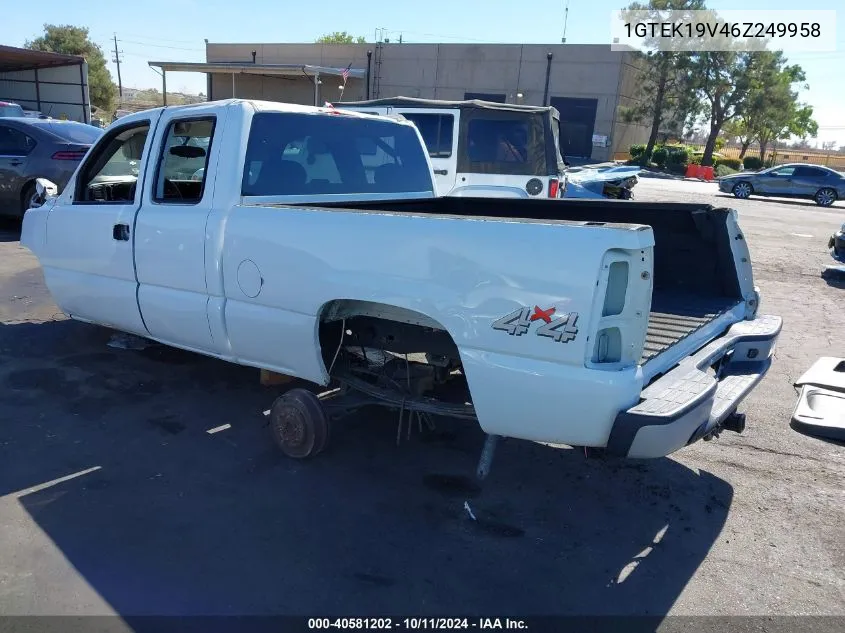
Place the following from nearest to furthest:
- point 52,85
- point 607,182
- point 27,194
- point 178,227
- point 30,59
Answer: point 178,227 < point 27,194 < point 607,182 < point 30,59 < point 52,85

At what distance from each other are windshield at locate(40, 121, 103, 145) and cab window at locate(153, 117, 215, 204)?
6.52 meters

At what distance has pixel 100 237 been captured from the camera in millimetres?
4867

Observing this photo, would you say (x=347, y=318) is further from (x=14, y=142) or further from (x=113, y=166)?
(x=14, y=142)

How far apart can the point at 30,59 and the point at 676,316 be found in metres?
26.6

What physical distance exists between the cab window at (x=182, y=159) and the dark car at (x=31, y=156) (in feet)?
20.7

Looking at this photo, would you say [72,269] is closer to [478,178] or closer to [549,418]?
[549,418]

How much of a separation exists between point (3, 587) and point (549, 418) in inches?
93.3

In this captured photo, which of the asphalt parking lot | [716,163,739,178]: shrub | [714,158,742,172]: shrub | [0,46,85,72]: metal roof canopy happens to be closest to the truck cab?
the asphalt parking lot

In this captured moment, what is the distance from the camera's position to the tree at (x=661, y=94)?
146 ft

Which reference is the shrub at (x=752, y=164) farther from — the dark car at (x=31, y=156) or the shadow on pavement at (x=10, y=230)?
the shadow on pavement at (x=10, y=230)

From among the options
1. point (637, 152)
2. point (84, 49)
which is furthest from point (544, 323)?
point (84, 49)

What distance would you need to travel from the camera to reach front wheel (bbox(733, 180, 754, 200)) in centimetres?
2674

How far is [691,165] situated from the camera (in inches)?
1617

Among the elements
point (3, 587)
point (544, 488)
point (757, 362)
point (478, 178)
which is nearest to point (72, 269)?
point (3, 587)
